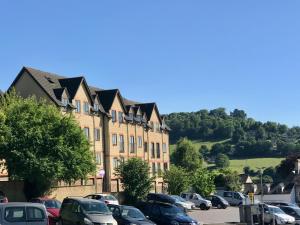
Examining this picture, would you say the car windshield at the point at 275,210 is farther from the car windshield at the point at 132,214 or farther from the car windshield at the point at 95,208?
the car windshield at the point at 95,208

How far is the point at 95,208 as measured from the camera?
1033 inches

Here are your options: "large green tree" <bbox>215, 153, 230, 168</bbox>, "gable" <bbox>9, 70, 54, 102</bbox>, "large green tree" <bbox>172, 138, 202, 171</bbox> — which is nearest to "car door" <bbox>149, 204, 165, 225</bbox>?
"gable" <bbox>9, 70, 54, 102</bbox>

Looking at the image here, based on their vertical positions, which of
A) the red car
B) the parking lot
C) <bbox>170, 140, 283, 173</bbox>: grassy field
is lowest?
the parking lot

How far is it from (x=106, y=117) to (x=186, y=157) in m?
33.2

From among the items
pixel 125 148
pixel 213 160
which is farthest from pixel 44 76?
pixel 213 160

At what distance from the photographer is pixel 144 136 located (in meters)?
75.0

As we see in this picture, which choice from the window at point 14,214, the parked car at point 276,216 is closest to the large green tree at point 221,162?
the parked car at point 276,216

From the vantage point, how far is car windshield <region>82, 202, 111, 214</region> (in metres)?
25.9

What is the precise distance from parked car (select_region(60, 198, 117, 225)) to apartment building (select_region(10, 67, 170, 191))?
72.3 feet

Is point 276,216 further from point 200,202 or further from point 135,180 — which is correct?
point 200,202

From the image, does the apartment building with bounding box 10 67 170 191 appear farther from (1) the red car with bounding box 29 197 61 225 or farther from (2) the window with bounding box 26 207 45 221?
(2) the window with bounding box 26 207 45 221

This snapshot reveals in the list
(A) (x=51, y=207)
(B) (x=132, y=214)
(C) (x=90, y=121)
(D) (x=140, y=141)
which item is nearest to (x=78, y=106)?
(C) (x=90, y=121)

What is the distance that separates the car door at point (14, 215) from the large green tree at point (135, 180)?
31911 mm

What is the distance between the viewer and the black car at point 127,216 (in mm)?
27014
